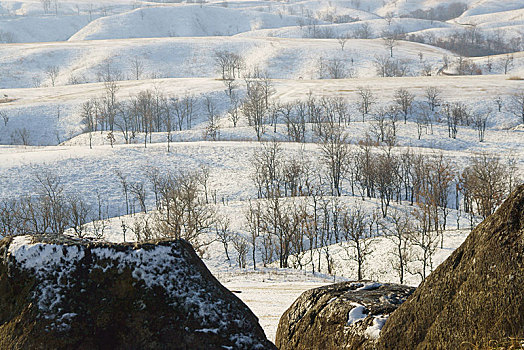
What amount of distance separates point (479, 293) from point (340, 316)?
4612 millimetres

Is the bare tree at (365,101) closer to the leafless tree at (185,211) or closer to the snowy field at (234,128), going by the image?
the snowy field at (234,128)

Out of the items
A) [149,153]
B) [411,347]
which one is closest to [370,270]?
[411,347]

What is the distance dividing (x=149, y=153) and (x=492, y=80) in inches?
3861

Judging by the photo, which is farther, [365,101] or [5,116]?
[5,116]

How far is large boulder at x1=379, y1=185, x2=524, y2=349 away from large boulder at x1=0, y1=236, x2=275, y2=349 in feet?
9.32

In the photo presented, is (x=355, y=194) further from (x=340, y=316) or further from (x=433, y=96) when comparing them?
(x=340, y=316)

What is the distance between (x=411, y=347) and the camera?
27.7 feet

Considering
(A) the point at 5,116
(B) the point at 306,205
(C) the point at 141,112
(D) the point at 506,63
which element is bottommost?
(B) the point at 306,205

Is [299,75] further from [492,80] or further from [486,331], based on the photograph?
[486,331]

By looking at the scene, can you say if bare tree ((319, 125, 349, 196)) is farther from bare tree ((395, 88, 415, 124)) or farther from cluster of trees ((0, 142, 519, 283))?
bare tree ((395, 88, 415, 124))

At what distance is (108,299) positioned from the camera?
854cm

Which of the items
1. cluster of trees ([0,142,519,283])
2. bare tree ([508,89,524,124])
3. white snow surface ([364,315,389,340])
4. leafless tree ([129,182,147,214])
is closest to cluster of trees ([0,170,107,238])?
cluster of trees ([0,142,519,283])

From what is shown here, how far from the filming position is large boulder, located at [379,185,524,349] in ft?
22.0

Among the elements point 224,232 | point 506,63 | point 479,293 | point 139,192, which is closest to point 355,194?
point 224,232
